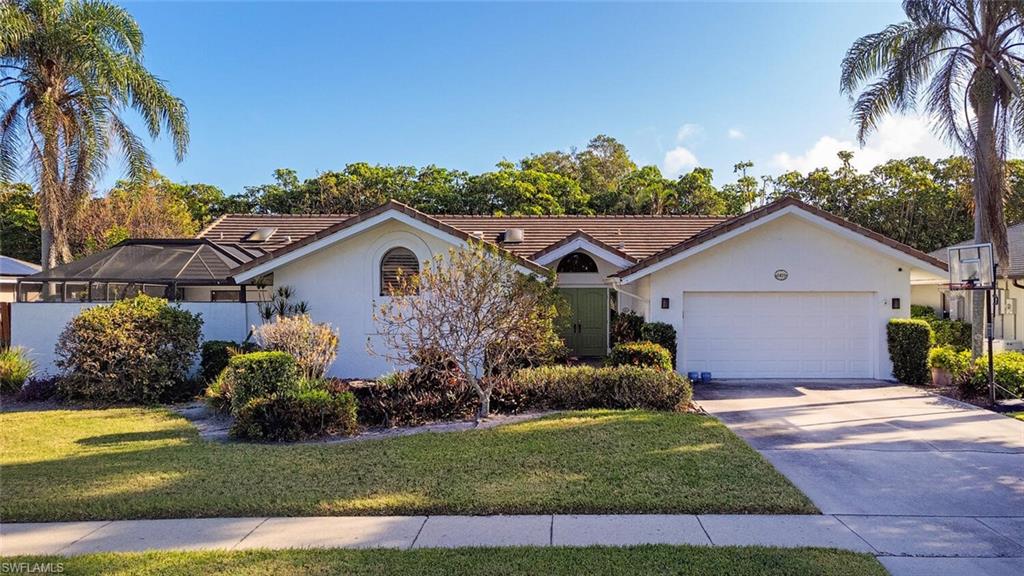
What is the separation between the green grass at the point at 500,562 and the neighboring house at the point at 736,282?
883 cm

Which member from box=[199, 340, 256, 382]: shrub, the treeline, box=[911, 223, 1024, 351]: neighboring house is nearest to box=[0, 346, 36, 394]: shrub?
box=[199, 340, 256, 382]: shrub

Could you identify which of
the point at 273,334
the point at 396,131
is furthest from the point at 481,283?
the point at 396,131

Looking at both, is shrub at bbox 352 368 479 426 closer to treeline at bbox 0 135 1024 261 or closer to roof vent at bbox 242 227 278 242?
roof vent at bbox 242 227 278 242

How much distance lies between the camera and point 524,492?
19.7ft

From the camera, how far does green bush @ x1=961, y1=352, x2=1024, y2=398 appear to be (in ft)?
35.7

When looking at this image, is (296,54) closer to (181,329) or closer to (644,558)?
(181,329)

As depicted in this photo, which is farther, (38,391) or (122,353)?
(38,391)

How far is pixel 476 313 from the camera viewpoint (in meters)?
9.45

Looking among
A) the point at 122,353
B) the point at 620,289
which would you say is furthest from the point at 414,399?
the point at 620,289

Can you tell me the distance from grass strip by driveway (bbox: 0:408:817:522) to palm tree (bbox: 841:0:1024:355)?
27.6 ft

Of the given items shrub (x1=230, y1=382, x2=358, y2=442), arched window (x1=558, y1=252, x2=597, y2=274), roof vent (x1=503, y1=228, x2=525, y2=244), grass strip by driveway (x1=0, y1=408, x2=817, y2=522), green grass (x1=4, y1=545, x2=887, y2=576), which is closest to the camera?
green grass (x1=4, y1=545, x2=887, y2=576)

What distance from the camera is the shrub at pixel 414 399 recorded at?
9523 mm

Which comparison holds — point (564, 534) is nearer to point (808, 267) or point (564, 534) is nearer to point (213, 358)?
point (213, 358)

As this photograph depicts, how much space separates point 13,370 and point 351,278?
23.8 feet
